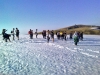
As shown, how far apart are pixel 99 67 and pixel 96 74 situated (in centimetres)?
148

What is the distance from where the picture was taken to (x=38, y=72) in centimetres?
908

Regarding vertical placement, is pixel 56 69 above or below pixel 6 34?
below

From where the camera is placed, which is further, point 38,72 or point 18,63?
point 18,63

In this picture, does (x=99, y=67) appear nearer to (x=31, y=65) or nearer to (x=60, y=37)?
(x=31, y=65)

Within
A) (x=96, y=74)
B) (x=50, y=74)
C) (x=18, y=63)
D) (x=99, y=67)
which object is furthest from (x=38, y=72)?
(x=99, y=67)

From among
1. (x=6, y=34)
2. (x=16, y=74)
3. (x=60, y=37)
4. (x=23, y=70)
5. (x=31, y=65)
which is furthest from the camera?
(x=60, y=37)

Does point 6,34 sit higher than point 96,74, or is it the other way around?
point 6,34

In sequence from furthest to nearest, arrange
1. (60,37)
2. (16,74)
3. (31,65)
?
(60,37)
(31,65)
(16,74)

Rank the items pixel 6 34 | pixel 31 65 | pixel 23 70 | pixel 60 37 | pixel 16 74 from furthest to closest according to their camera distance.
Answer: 1. pixel 60 37
2. pixel 6 34
3. pixel 31 65
4. pixel 23 70
5. pixel 16 74

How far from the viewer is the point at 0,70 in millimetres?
9164

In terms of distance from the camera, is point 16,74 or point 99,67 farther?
point 99,67

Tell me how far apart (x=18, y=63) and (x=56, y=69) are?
8.18 ft

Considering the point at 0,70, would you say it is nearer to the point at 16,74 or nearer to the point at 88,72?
the point at 16,74

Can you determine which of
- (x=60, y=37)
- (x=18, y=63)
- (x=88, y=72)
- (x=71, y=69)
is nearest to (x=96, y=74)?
(x=88, y=72)
